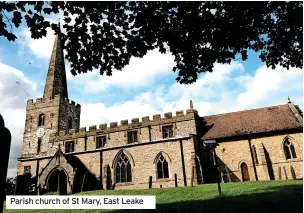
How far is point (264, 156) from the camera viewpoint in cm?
2455

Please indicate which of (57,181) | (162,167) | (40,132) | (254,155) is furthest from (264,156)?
(40,132)

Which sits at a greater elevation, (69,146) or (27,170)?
(69,146)

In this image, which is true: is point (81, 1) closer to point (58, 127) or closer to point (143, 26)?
point (143, 26)

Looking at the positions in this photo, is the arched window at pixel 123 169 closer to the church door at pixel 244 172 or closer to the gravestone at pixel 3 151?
the church door at pixel 244 172

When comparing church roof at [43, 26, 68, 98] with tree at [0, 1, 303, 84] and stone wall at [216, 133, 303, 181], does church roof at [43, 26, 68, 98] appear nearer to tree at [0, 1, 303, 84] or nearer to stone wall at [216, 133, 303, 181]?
stone wall at [216, 133, 303, 181]

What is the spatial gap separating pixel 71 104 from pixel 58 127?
4.91 meters

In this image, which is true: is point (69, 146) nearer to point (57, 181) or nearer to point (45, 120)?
point (57, 181)

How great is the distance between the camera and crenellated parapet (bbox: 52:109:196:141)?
29.0 metres

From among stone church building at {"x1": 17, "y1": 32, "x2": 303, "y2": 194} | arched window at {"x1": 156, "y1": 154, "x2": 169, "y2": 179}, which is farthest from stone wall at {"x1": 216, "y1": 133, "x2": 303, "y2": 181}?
arched window at {"x1": 156, "y1": 154, "x2": 169, "y2": 179}

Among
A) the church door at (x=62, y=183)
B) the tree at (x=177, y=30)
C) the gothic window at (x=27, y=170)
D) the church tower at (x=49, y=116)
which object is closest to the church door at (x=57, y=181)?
the church door at (x=62, y=183)

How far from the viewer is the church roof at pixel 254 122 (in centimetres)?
2565

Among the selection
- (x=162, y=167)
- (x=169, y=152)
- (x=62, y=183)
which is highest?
(x=169, y=152)

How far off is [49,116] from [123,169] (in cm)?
1318
